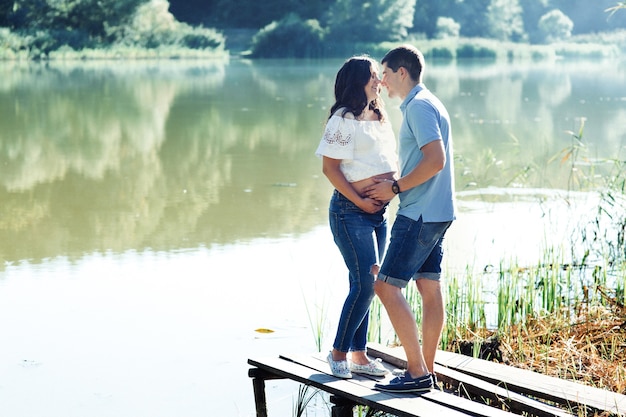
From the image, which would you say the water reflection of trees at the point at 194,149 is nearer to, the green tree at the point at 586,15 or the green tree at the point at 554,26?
the green tree at the point at 554,26

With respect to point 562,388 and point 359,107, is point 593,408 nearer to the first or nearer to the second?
point 562,388

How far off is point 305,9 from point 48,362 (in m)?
42.8

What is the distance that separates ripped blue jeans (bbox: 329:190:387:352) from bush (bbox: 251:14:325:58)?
36.9 meters

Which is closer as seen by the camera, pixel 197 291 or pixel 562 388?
pixel 562 388

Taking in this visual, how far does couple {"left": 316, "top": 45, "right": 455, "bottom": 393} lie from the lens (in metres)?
3.40

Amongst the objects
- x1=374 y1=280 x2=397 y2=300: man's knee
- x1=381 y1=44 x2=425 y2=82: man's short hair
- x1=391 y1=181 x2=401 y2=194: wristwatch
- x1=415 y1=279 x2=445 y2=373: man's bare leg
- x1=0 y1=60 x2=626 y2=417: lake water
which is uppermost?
x1=381 y1=44 x2=425 y2=82: man's short hair

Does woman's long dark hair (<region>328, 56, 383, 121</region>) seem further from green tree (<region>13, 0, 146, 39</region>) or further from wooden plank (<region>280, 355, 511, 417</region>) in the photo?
green tree (<region>13, 0, 146, 39</region>)

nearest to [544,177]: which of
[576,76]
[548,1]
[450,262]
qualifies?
[450,262]

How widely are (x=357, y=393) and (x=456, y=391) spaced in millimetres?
574

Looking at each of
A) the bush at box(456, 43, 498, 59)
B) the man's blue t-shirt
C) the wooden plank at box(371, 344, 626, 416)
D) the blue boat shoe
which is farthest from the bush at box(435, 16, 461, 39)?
the blue boat shoe

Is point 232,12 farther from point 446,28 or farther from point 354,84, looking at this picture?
point 354,84

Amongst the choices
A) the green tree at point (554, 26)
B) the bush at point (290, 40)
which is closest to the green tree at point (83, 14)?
the bush at point (290, 40)

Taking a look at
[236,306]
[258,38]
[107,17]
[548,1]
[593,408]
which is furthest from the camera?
[548,1]

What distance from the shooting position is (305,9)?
152ft
